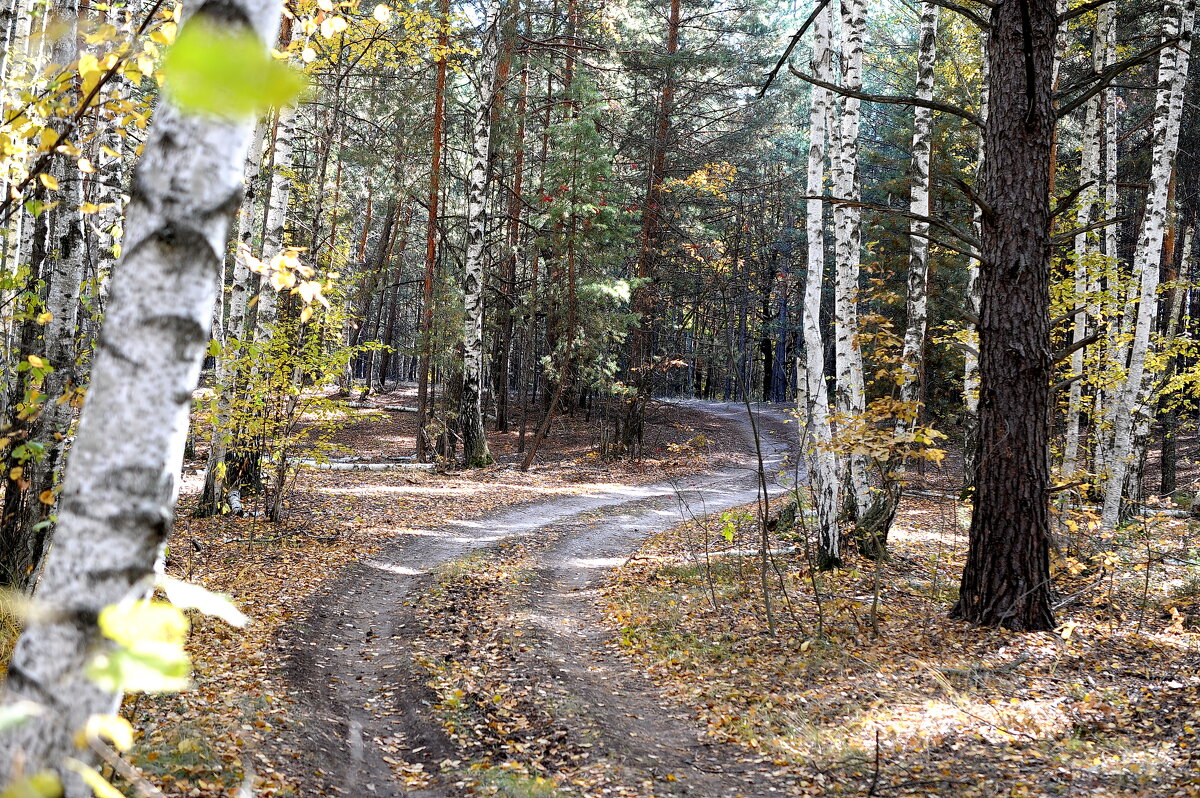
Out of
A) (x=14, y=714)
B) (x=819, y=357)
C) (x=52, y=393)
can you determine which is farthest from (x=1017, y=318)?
(x=52, y=393)

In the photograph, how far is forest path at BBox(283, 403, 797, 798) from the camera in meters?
4.55

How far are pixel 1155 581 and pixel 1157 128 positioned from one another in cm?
665

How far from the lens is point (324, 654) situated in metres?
6.20

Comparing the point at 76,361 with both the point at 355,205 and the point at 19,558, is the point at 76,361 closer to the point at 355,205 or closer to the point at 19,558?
the point at 19,558

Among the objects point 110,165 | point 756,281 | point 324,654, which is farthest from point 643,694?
point 756,281

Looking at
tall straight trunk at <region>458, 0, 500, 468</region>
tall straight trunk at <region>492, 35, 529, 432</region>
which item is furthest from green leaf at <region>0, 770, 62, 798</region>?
tall straight trunk at <region>492, 35, 529, 432</region>

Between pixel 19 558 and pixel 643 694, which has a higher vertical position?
pixel 19 558

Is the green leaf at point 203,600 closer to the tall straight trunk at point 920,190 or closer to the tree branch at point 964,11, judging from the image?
the tree branch at point 964,11

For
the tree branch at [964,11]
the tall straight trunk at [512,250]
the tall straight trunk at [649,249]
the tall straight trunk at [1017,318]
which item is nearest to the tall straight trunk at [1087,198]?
the tall straight trunk at [1017,318]

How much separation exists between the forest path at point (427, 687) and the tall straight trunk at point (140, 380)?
3307mm

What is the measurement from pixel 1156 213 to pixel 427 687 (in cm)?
1145

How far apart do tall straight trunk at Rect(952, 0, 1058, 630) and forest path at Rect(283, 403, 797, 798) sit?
308 centimetres

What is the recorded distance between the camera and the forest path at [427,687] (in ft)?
14.9

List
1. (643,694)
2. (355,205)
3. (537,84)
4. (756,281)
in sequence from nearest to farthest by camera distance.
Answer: (643,694) < (537,84) < (355,205) < (756,281)
